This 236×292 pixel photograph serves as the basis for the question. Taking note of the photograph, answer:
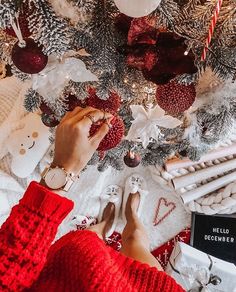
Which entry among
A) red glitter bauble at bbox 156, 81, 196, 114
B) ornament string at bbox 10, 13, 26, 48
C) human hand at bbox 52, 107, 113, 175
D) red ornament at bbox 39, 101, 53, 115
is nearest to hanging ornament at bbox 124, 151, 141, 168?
red ornament at bbox 39, 101, 53, 115

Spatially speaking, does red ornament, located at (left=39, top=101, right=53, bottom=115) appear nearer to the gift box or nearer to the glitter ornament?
the glitter ornament

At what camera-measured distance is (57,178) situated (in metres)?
0.81

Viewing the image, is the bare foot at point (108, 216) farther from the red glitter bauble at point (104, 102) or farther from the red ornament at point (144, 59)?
the red ornament at point (144, 59)

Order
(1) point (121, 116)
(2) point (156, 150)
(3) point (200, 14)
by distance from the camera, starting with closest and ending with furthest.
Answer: (3) point (200, 14)
(1) point (121, 116)
(2) point (156, 150)

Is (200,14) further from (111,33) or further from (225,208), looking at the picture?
(225,208)

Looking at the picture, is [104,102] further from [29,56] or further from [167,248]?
[167,248]

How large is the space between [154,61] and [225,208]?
1.10m

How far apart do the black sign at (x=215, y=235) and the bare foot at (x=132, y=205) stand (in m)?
0.25

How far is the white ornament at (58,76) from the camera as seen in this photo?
0.95m

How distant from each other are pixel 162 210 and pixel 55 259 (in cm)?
103

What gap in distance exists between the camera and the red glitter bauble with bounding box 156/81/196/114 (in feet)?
3.16

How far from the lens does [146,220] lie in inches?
75.8

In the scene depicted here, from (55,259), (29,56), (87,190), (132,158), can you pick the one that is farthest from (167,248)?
(29,56)

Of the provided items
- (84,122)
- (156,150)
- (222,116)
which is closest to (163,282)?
(84,122)
